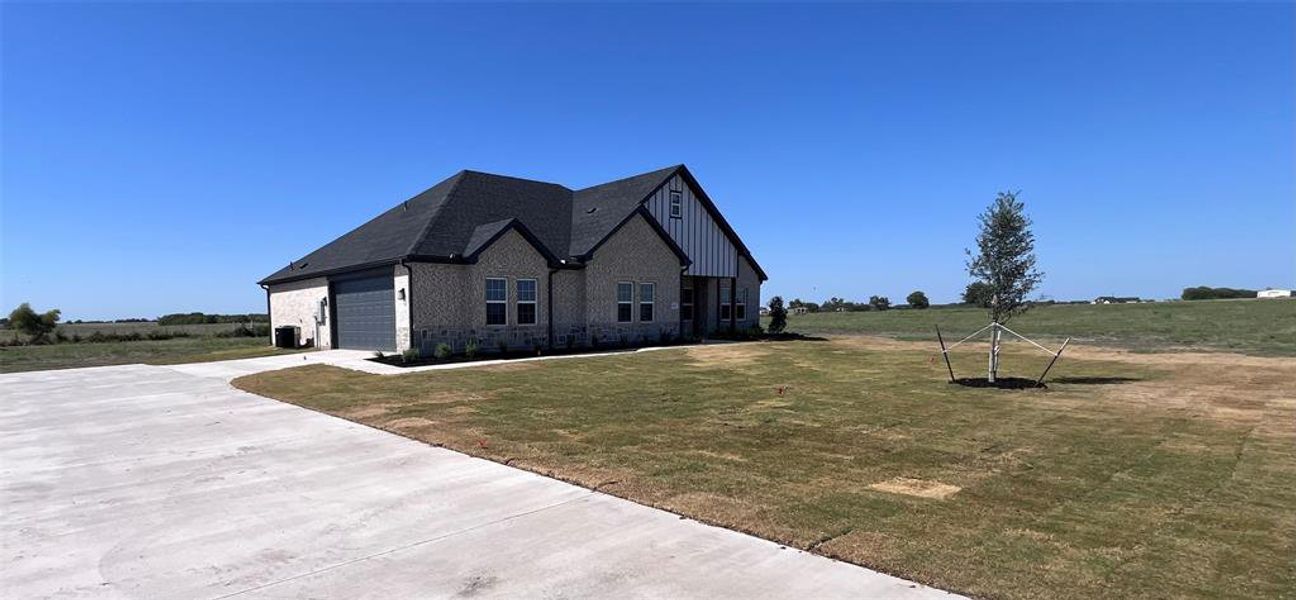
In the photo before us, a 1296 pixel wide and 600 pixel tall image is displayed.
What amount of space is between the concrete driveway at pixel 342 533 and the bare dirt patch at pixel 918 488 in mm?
1952

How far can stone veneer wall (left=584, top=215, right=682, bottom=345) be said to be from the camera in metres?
24.5

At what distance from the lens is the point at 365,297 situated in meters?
22.8

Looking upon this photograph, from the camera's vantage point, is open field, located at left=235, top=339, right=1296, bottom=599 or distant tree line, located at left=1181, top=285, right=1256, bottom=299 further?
distant tree line, located at left=1181, top=285, right=1256, bottom=299

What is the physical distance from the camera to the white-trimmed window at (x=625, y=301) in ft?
83.8

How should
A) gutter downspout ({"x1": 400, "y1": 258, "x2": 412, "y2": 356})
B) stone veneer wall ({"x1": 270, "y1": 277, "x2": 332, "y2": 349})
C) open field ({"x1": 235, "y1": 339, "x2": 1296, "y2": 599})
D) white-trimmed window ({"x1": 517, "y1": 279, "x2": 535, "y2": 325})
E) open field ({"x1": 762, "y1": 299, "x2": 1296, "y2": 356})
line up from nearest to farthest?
1. open field ({"x1": 235, "y1": 339, "x2": 1296, "y2": 599})
2. gutter downspout ({"x1": 400, "y1": 258, "x2": 412, "y2": 356})
3. white-trimmed window ({"x1": 517, "y1": 279, "x2": 535, "y2": 325})
4. stone veneer wall ({"x1": 270, "y1": 277, "x2": 332, "y2": 349})
5. open field ({"x1": 762, "y1": 299, "x2": 1296, "y2": 356})

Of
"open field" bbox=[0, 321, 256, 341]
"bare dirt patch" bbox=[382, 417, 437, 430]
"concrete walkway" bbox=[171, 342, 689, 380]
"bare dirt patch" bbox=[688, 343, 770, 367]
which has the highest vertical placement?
"open field" bbox=[0, 321, 256, 341]

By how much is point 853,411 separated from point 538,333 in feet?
46.6

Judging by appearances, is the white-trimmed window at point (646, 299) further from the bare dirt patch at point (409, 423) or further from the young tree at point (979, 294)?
the bare dirt patch at point (409, 423)

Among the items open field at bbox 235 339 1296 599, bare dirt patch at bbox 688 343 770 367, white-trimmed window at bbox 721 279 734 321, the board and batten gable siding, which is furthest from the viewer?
white-trimmed window at bbox 721 279 734 321

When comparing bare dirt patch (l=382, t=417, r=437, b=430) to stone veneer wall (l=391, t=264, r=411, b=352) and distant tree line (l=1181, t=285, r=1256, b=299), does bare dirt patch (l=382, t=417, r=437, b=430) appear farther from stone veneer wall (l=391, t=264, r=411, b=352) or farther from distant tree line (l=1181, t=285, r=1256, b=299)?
distant tree line (l=1181, t=285, r=1256, b=299)

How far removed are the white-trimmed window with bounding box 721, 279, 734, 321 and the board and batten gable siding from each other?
28.8 inches

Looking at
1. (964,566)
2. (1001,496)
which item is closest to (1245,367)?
(1001,496)

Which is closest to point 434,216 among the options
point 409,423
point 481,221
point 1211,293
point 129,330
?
point 481,221

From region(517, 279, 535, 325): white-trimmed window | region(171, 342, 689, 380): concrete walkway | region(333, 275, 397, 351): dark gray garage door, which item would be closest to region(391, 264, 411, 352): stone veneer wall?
region(333, 275, 397, 351): dark gray garage door
